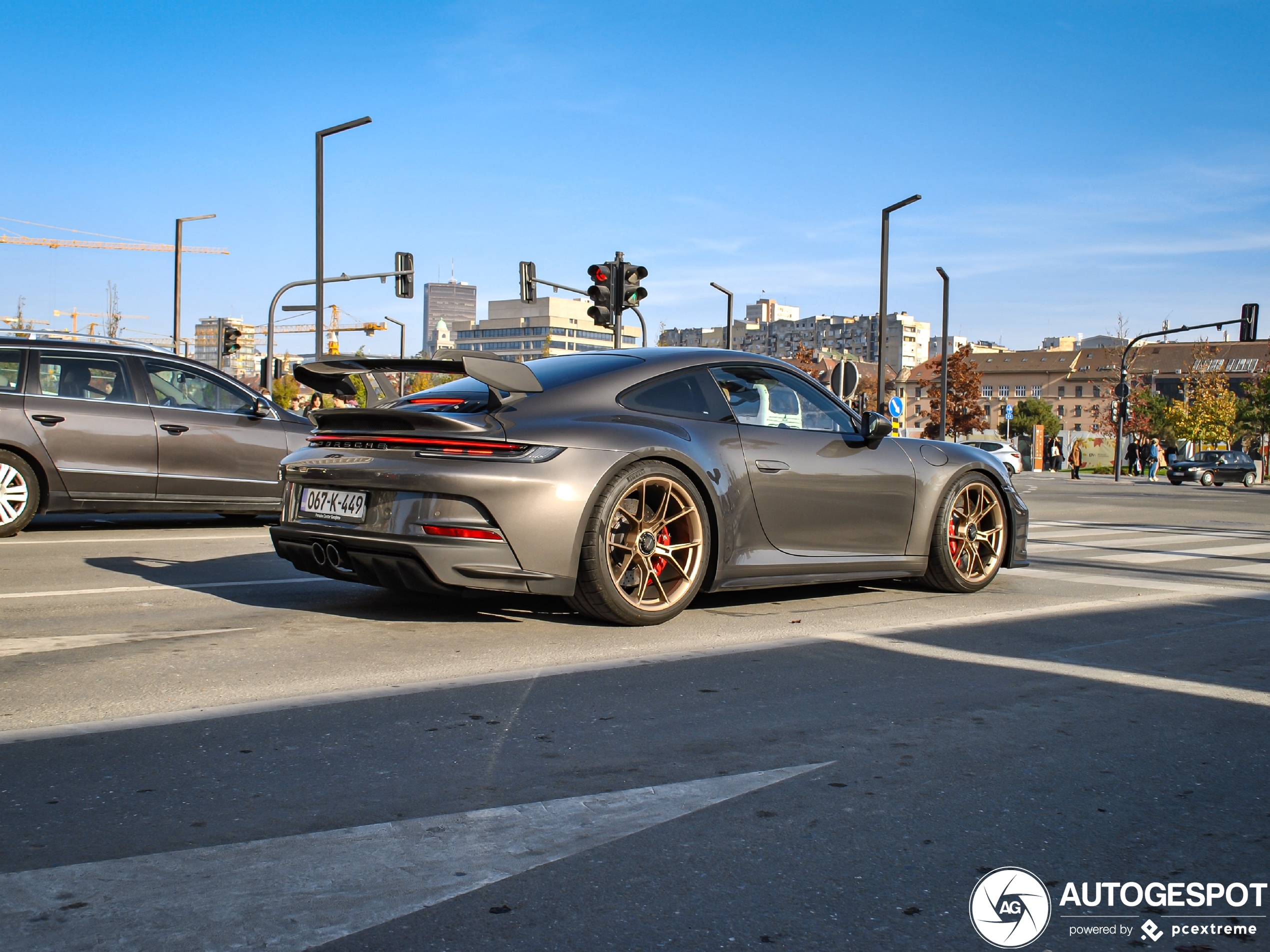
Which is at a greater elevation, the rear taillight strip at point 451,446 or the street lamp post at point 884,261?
the street lamp post at point 884,261

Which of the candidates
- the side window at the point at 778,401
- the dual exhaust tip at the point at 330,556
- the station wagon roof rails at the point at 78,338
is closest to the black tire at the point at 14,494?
the station wagon roof rails at the point at 78,338

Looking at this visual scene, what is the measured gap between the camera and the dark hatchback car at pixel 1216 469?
130 ft

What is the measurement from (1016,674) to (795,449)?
6.23 feet

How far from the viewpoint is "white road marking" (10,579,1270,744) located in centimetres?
355

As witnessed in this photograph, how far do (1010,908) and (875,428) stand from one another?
435 cm

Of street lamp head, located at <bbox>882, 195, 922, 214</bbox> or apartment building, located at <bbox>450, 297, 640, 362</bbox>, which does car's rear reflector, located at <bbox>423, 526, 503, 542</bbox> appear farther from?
apartment building, located at <bbox>450, 297, 640, 362</bbox>

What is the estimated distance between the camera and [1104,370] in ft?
463

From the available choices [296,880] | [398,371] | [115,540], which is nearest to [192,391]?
[115,540]

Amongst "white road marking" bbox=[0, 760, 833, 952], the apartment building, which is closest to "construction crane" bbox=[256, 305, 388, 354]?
the apartment building

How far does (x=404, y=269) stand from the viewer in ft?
103

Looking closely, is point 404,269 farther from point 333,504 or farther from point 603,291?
point 333,504

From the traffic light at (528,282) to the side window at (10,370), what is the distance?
16.8 m

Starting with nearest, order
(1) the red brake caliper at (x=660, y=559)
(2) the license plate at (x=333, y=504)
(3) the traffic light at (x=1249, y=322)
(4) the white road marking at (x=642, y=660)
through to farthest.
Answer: (4) the white road marking at (x=642, y=660) < (2) the license plate at (x=333, y=504) < (1) the red brake caliper at (x=660, y=559) < (3) the traffic light at (x=1249, y=322)

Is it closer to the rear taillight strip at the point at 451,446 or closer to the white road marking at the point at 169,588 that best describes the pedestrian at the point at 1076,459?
the white road marking at the point at 169,588
